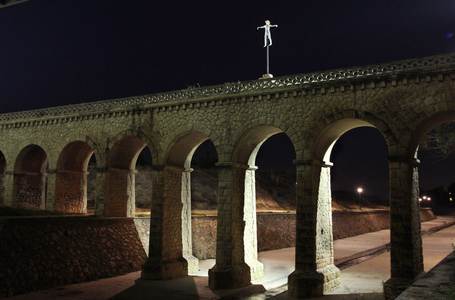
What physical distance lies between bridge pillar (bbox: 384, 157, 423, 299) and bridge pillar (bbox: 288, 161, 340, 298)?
296 cm

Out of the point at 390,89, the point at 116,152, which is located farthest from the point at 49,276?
the point at 390,89

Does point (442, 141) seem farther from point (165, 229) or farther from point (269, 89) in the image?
point (165, 229)

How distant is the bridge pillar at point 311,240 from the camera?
56.4 ft

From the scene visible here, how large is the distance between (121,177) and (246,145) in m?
8.36

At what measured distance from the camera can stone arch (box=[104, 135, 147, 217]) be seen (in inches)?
944

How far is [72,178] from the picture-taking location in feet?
88.7

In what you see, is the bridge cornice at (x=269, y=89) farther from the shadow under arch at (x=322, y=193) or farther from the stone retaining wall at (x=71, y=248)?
the stone retaining wall at (x=71, y=248)

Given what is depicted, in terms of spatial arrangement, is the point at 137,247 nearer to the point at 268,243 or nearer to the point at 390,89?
the point at 268,243

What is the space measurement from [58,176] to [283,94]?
1512 cm

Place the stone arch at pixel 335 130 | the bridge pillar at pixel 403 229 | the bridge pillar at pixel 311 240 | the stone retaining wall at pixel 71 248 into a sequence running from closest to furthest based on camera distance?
the bridge pillar at pixel 403 229 → the stone arch at pixel 335 130 → the bridge pillar at pixel 311 240 → the stone retaining wall at pixel 71 248

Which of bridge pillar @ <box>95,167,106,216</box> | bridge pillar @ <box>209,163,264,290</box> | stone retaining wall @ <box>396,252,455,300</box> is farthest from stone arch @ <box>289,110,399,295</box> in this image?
bridge pillar @ <box>95,167,106,216</box>

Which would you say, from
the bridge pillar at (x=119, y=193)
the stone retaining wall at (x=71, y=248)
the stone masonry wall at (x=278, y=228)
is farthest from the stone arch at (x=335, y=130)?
the bridge pillar at (x=119, y=193)

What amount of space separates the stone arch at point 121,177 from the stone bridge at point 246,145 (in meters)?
0.07

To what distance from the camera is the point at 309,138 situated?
18.0 meters
